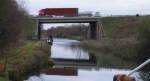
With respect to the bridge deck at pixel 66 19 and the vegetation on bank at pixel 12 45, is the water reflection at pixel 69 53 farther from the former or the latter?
the vegetation on bank at pixel 12 45

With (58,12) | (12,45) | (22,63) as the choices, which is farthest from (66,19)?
(12,45)

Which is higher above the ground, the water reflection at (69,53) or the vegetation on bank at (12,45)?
the vegetation on bank at (12,45)

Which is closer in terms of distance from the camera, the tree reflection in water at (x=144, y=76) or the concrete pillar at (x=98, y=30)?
the tree reflection in water at (x=144, y=76)

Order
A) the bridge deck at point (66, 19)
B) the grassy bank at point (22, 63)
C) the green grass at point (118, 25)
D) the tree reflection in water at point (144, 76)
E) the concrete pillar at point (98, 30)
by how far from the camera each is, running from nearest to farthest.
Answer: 1. the grassy bank at point (22, 63)
2. the tree reflection in water at point (144, 76)
3. the bridge deck at point (66, 19)
4. the concrete pillar at point (98, 30)
5. the green grass at point (118, 25)

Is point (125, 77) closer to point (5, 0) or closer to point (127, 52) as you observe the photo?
point (5, 0)

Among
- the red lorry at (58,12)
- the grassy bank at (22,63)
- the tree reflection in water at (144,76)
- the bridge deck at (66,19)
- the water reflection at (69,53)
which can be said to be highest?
the red lorry at (58,12)

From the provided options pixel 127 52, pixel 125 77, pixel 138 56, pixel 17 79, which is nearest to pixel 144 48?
pixel 138 56

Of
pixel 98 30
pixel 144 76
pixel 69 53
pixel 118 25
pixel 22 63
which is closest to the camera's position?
pixel 22 63

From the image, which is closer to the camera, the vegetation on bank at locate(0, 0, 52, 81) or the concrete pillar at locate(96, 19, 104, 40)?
the vegetation on bank at locate(0, 0, 52, 81)

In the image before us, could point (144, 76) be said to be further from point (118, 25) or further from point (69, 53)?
point (118, 25)

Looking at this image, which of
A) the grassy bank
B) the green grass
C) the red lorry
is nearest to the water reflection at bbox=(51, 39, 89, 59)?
the green grass

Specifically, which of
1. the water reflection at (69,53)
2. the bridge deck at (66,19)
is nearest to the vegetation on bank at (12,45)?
the water reflection at (69,53)

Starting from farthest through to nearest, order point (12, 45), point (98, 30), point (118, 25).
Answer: point (118, 25)
point (98, 30)
point (12, 45)

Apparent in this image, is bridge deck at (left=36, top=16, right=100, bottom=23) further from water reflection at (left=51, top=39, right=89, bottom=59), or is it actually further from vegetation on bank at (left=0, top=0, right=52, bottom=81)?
vegetation on bank at (left=0, top=0, right=52, bottom=81)
